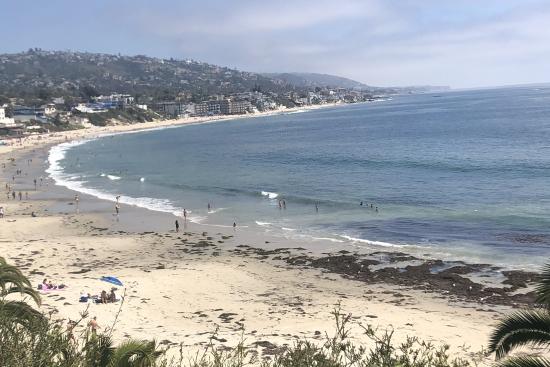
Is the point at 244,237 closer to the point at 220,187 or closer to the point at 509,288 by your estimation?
the point at 509,288

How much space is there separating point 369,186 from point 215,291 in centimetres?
2639

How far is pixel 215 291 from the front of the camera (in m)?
21.0

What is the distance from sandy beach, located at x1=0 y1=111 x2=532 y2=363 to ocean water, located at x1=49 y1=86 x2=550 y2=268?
4515mm

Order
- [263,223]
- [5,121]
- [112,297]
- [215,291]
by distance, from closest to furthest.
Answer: [112,297]
[215,291]
[263,223]
[5,121]

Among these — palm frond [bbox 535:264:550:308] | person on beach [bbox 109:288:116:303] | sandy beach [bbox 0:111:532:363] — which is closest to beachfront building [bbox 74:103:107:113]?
sandy beach [bbox 0:111:532:363]

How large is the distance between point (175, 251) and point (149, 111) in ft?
551

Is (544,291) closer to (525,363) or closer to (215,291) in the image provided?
(525,363)

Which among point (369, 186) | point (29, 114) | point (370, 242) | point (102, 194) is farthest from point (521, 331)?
point (29, 114)

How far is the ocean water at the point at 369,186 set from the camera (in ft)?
93.4

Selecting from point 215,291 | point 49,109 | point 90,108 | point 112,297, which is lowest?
point 215,291

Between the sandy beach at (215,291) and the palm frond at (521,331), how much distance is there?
531cm

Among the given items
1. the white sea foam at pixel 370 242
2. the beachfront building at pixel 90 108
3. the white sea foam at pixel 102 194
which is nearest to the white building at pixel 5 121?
the beachfront building at pixel 90 108

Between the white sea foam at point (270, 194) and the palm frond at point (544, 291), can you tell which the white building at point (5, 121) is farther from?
the palm frond at point (544, 291)

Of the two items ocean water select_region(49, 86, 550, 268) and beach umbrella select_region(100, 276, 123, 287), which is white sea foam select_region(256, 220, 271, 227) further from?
beach umbrella select_region(100, 276, 123, 287)
